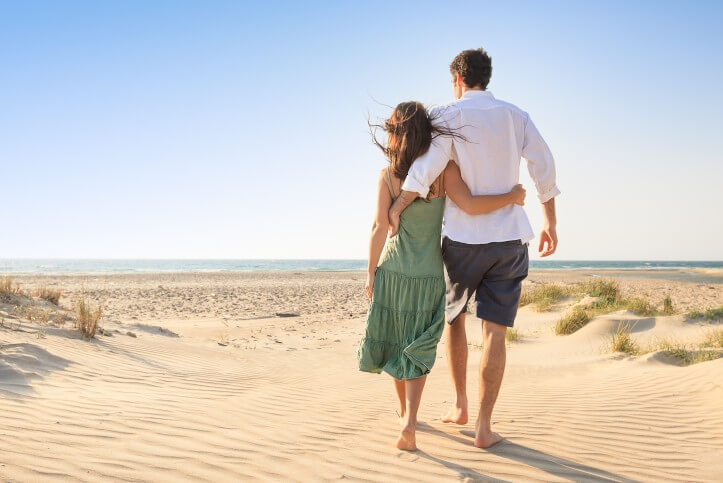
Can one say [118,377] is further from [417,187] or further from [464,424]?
[417,187]

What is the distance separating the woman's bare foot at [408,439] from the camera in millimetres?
3207

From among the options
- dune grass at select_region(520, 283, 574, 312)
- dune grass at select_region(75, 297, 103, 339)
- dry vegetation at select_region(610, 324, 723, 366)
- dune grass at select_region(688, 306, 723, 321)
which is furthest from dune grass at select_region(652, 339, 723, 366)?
dune grass at select_region(75, 297, 103, 339)

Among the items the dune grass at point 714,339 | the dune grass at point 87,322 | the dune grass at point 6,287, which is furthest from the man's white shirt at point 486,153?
the dune grass at point 6,287

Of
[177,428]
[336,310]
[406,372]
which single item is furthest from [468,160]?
[336,310]

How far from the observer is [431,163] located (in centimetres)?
320

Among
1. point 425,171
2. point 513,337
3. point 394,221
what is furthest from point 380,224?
point 513,337

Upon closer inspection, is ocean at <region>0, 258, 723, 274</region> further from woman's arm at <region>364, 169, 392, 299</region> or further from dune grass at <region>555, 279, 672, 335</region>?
woman's arm at <region>364, 169, 392, 299</region>

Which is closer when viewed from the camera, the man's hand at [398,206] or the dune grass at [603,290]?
the man's hand at [398,206]

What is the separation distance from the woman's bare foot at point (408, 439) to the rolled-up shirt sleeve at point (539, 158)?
1644 millimetres

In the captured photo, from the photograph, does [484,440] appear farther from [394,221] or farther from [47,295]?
[47,295]

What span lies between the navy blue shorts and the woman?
137 mm

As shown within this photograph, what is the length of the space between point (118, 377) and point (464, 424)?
3.37m

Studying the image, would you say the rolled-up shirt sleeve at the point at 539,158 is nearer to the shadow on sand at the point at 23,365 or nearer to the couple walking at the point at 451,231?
the couple walking at the point at 451,231

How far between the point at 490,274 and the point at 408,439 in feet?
3.51
